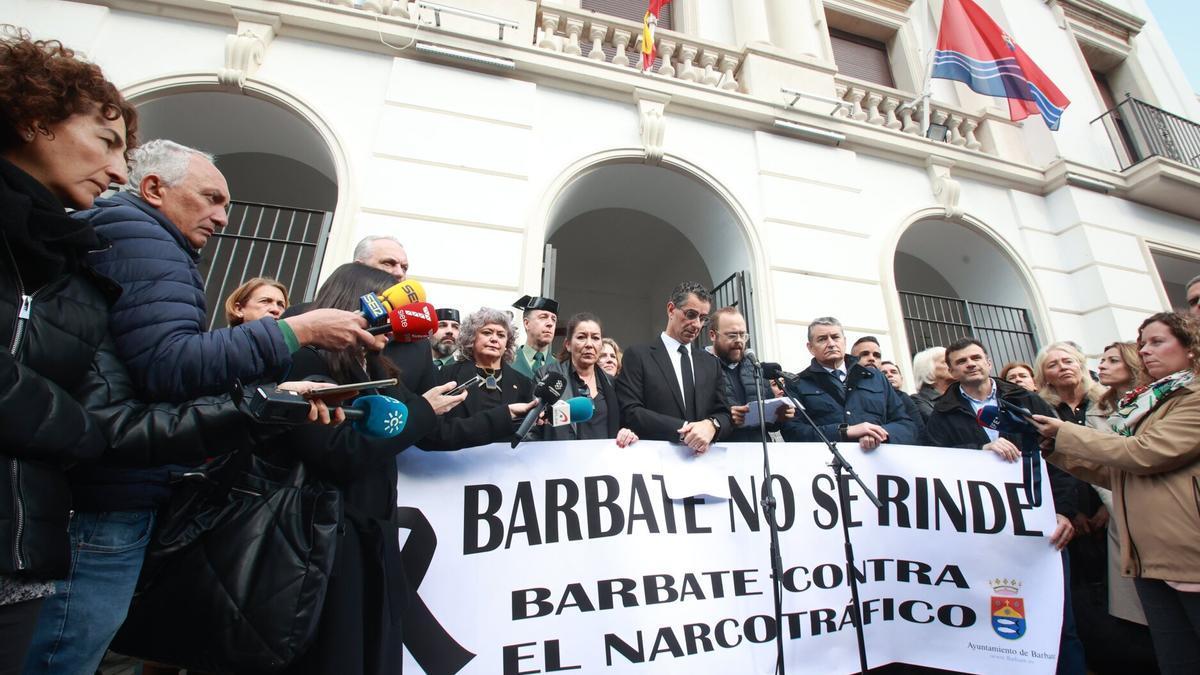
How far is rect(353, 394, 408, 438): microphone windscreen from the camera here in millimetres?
1377

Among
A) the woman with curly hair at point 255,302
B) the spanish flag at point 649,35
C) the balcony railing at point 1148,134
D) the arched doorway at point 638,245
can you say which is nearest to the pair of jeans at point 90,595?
the woman with curly hair at point 255,302

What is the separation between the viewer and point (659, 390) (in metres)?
3.09

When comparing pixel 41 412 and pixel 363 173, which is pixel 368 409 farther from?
pixel 363 173

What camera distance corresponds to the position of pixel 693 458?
2.64 metres

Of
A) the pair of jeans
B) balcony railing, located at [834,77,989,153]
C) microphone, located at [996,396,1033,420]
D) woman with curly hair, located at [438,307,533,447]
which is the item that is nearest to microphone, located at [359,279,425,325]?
the pair of jeans

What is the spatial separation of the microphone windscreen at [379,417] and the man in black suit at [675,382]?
1.65 metres

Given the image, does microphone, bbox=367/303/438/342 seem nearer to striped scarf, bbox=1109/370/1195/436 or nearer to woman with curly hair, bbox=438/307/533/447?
woman with curly hair, bbox=438/307/533/447

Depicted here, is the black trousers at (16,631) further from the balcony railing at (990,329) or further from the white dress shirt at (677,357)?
the balcony railing at (990,329)

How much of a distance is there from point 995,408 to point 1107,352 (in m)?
1.25

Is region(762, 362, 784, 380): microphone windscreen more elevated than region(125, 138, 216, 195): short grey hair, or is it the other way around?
region(125, 138, 216, 195): short grey hair

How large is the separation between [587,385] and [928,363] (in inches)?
120

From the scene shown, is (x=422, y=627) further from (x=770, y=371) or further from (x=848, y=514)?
(x=848, y=514)

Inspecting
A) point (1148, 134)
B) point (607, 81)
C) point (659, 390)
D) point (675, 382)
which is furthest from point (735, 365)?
point (1148, 134)

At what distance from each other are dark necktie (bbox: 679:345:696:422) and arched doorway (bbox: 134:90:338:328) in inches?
134
